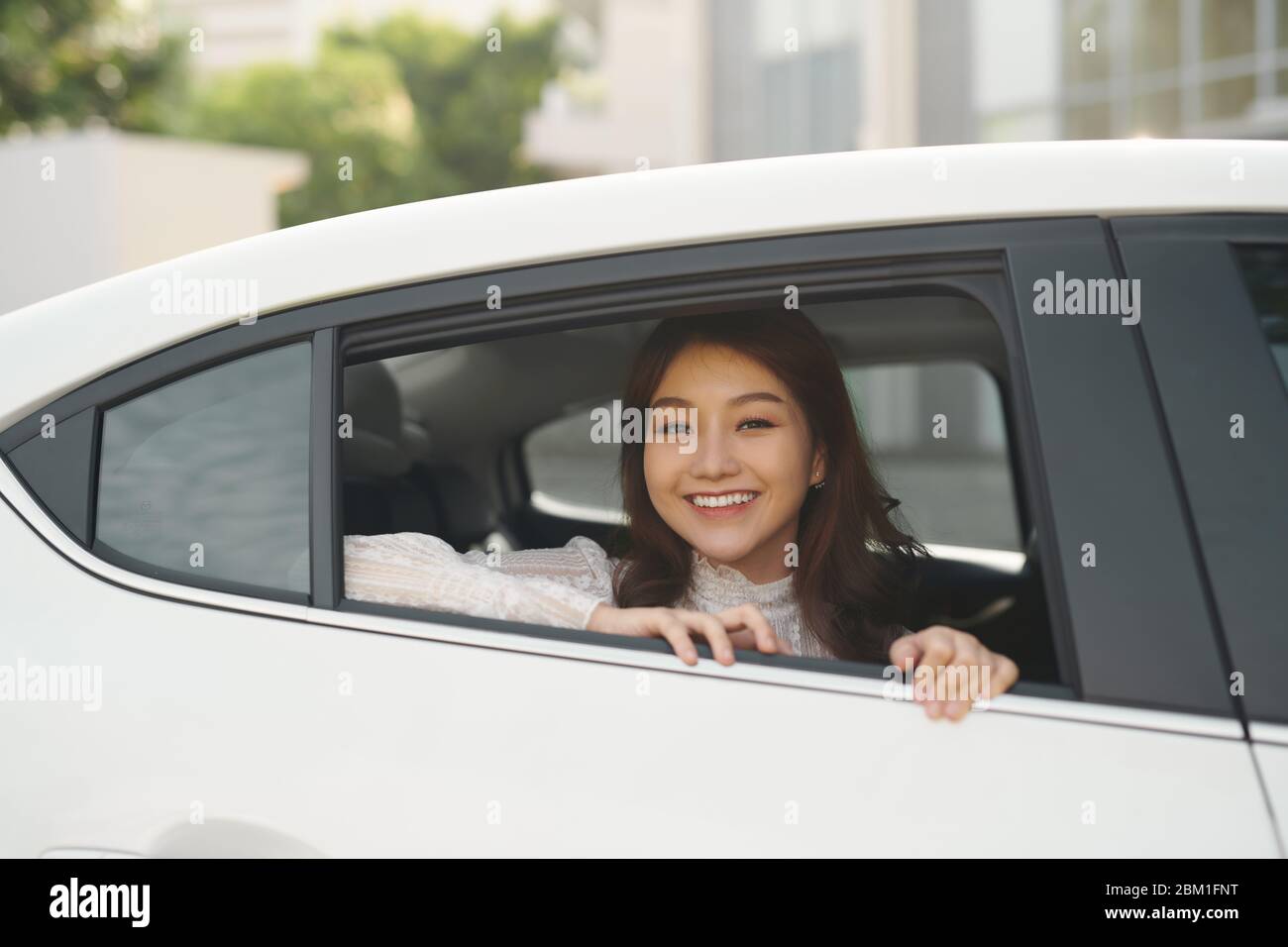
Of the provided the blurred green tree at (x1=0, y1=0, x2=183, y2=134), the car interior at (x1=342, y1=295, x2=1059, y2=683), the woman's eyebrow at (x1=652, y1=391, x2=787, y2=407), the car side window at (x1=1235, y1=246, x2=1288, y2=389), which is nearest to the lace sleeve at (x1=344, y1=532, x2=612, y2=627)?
the woman's eyebrow at (x1=652, y1=391, x2=787, y2=407)

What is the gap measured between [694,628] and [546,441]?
1.81m

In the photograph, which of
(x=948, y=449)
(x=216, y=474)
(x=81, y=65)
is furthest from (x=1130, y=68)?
(x=81, y=65)

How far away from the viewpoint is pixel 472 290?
4.34 feet

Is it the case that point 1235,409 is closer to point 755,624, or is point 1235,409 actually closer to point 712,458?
point 755,624

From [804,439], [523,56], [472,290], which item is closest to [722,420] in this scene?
[804,439]

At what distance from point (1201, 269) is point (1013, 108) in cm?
1321

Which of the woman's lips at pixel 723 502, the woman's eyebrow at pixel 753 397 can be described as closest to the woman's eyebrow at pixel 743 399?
the woman's eyebrow at pixel 753 397

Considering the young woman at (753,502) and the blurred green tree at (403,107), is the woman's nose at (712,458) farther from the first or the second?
the blurred green tree at (403,107)

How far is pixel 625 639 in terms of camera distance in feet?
4.25

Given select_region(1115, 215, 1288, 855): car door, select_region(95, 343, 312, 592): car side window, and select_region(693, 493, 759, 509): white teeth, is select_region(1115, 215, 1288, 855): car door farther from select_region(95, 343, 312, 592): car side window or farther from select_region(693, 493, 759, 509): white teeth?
select_region(95, 343, 312, 592): car side window

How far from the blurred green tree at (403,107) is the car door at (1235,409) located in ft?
99.5

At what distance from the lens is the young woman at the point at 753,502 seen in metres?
1.77

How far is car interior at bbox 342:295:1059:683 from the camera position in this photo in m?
2.24
